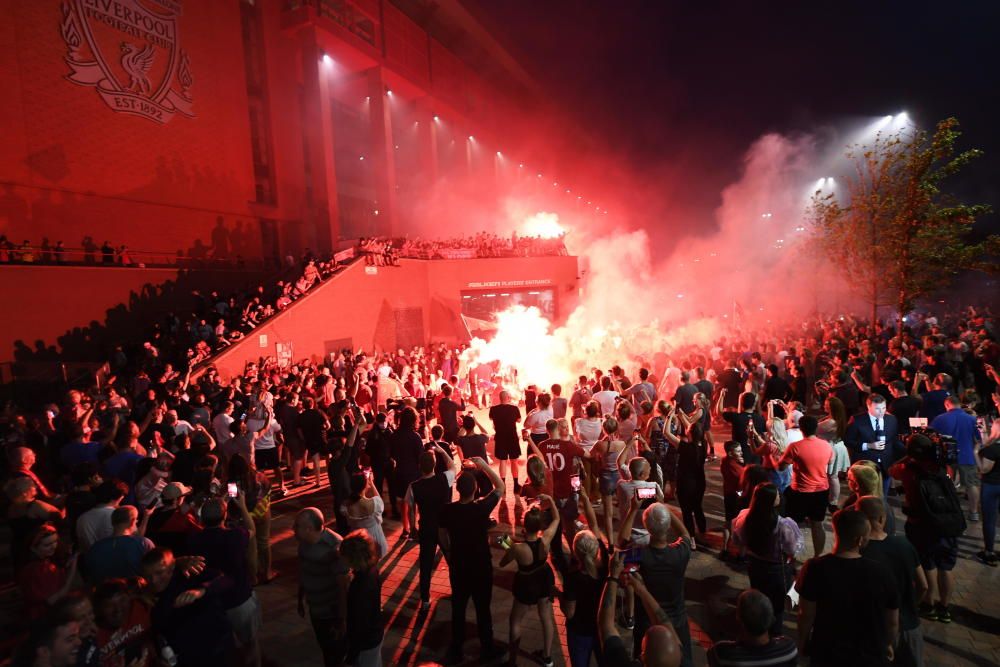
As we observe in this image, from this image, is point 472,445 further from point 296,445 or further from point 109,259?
point 109,259

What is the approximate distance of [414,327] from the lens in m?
22.9

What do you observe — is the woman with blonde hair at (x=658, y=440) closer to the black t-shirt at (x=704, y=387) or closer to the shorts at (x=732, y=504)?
the shorts at (x=732, y=504)

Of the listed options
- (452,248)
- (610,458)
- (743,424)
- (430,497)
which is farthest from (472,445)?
(452,248)

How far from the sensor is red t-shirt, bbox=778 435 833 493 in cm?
519

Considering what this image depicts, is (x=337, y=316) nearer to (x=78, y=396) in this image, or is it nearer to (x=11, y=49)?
(x=78, y=396)

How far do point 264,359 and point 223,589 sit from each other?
12231mm

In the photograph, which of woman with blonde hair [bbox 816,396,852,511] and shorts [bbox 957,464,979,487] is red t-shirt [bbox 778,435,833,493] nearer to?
woman with blonde hair [bbox 816,396,852,511]

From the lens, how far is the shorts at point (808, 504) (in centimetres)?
525

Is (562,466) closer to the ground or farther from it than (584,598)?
farther from it

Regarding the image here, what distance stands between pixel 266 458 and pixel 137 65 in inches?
668

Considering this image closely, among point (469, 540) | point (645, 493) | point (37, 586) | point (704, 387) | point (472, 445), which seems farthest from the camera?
point (704, 387)

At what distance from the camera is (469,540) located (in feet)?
13.9

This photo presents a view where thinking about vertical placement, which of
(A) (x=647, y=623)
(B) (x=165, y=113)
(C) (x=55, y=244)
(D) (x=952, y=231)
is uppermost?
(B) (x=165, y=113)

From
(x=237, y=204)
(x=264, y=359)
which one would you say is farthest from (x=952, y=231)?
(x=237, y=204)
